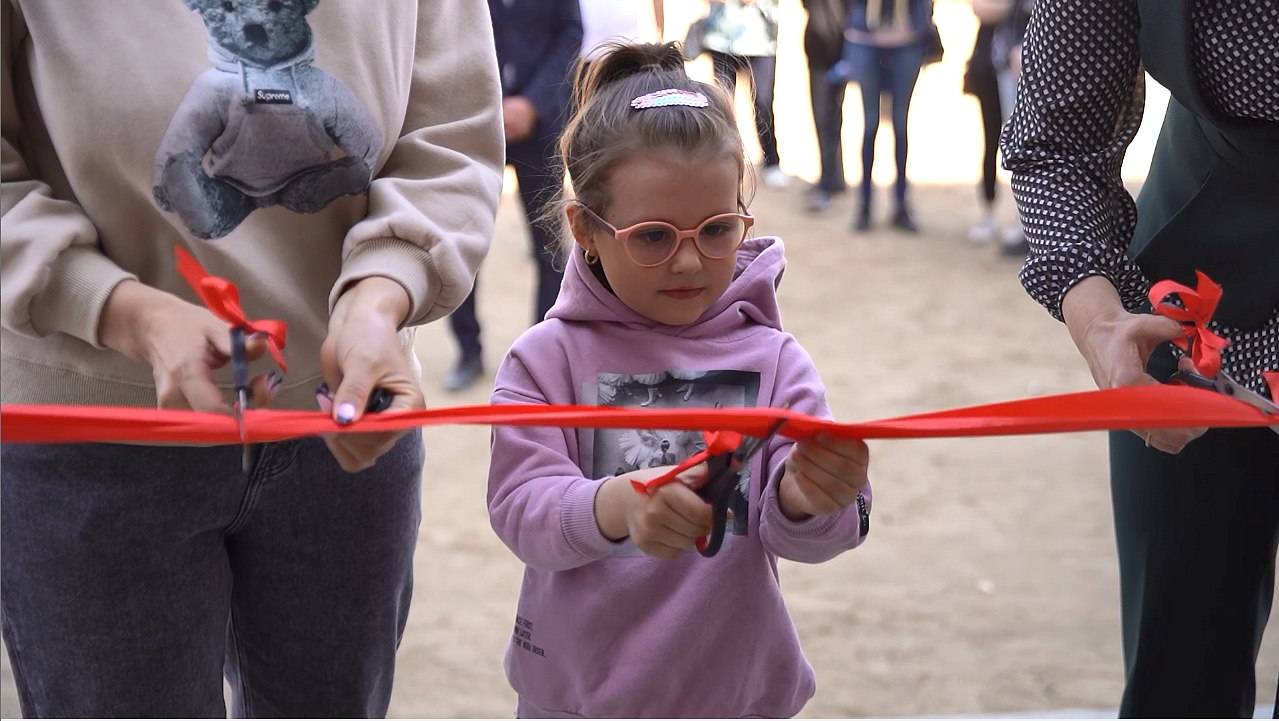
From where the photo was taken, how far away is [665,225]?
160 cm

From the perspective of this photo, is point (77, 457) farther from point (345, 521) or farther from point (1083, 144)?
point (1083, 144)

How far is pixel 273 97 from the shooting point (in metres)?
1.52

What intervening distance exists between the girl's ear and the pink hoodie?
3 cm

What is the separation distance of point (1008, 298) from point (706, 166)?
566cm

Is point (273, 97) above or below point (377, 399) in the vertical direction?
above

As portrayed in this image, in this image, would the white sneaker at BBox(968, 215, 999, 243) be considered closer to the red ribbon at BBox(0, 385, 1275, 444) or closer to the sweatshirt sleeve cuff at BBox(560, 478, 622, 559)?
the red ribbon at BBox(0, 385, 1275, 444)

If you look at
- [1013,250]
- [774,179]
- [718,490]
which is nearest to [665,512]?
[718,490]

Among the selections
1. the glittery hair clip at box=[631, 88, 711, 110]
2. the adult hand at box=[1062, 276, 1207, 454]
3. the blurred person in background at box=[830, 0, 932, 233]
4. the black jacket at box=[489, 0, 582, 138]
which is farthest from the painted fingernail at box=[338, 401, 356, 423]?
the blurred person in background at box=[830, 0, 932, 233]

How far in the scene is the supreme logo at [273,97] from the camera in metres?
1.51

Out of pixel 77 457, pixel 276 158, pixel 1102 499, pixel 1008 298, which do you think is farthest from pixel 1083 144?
pixel 1008 298

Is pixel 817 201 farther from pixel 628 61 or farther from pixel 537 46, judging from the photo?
pixel 628 61

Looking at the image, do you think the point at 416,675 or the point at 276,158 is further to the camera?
the point at 416,675

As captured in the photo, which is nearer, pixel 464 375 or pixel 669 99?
pixel 669 99

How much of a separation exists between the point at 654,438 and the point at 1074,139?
689 millimetres
